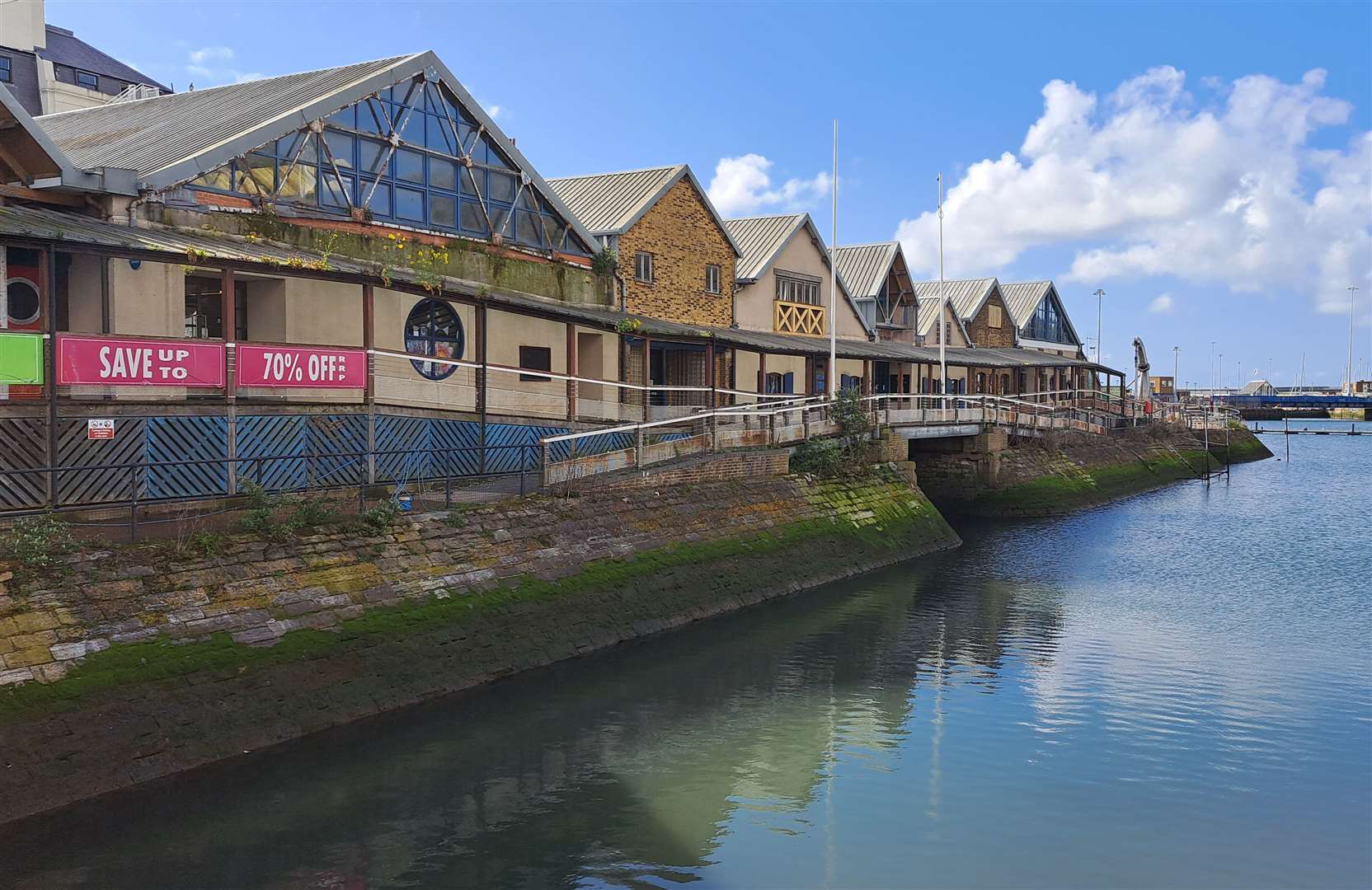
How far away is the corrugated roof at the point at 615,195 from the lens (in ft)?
117

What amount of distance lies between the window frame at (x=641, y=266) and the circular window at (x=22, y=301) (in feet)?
62.2

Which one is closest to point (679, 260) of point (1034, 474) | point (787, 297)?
point (787, 297)

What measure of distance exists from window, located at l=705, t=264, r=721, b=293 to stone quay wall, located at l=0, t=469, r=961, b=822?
16383 mm

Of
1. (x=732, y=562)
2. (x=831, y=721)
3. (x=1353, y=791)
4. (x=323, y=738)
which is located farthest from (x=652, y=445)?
(x=1353, y=791)

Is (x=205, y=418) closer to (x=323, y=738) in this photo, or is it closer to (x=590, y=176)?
(x=323, y=738)

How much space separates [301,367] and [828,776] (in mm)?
10761

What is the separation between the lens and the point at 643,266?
120ft

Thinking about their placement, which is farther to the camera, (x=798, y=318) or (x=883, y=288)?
(x=883, y=288)

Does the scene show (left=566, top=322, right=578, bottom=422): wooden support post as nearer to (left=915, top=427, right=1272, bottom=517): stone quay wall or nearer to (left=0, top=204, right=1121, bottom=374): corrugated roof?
(left=0, top=204, right=1121, bottom=374): corrugated roof

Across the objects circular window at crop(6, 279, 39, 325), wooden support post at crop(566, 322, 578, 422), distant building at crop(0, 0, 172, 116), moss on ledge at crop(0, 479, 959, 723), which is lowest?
moss on ledge at crop(0, 479, 959, 723)

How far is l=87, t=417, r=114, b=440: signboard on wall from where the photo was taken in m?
16.0

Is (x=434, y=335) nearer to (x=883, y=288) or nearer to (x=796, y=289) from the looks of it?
(x=796, y=289)

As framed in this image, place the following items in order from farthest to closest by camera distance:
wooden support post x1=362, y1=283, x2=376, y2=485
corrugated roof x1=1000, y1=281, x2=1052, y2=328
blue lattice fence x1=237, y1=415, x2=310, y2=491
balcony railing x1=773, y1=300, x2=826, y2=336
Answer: corrugated roof x1=1000, y1=281, x2=1052, y2=328 < balcony railing x1=773, y1=300, x2=826, y2=336 < wooden support post x1=362, y1=283, x2=376, y2=485 < blue lattice fence x1=237, y1=415, x2=310, y2=491

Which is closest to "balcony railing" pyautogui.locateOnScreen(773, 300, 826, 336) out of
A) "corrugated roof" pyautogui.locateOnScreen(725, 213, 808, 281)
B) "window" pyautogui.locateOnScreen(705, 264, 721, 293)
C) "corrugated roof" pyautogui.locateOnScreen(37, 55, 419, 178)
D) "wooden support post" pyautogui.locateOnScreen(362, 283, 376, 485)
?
"corrugated roof" pyautogui.locateOnScreen(725, 213, 808, 281)
